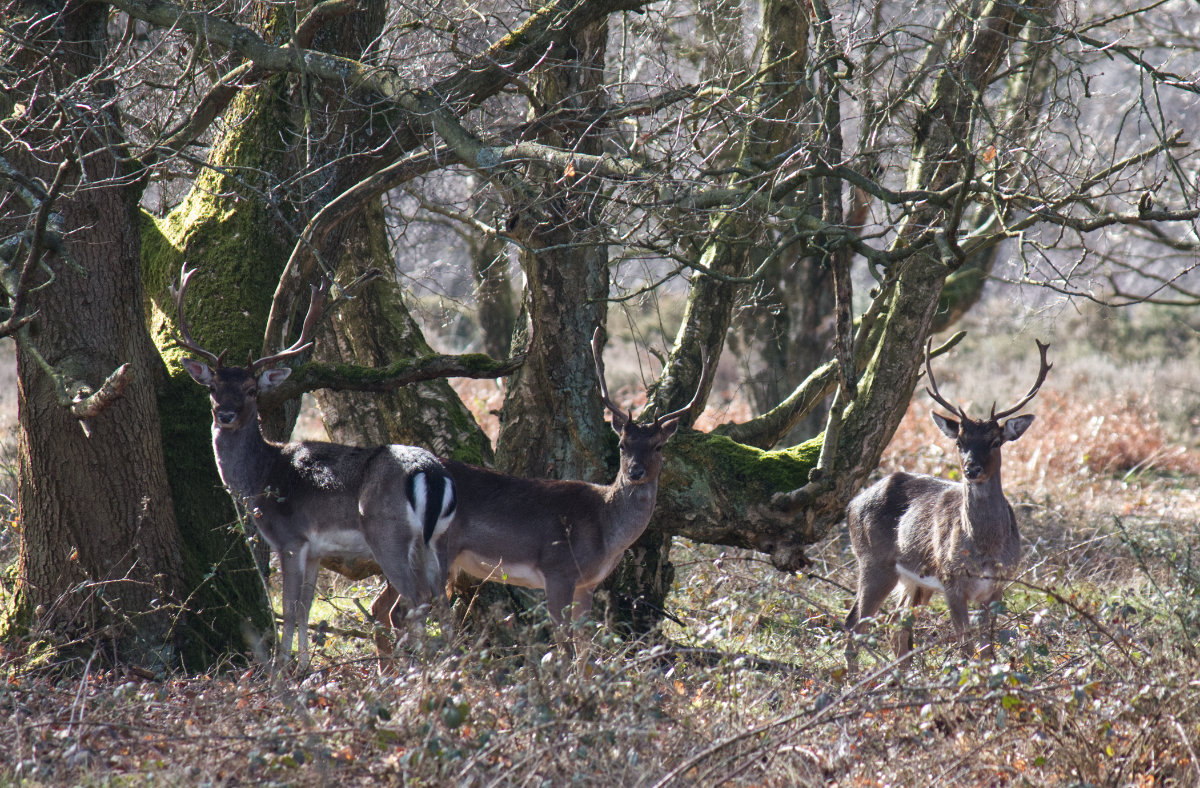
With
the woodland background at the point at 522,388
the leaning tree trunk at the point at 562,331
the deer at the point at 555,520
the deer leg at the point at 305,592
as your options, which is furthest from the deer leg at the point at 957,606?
the deer leg at the point at 305,592

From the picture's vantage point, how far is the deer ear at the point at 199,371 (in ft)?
21.8

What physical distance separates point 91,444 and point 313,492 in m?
1.29

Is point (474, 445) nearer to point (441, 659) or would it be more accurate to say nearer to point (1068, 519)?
point (441, 659)

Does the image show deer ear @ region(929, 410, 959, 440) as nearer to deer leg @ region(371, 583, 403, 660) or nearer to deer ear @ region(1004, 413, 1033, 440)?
deer ear @ region(1004, 413, 1033, 440)

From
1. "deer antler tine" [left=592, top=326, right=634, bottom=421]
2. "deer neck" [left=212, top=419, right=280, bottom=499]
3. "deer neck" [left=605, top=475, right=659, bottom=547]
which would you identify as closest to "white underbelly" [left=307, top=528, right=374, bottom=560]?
"deer neck" [left=212, top=419, right=280, bottom=499]

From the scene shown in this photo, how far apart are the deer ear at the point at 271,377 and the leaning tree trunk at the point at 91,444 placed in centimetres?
63

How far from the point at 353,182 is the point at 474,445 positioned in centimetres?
198

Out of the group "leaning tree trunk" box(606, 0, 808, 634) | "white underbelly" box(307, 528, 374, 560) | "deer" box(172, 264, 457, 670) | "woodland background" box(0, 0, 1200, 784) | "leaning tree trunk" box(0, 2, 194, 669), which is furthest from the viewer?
"leaning tree trunk" box(606, 0, 808, 634)

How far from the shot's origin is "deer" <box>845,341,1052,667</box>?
6805 mm

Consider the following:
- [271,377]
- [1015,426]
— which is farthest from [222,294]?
[1015,426]

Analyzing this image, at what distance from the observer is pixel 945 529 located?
281 inches

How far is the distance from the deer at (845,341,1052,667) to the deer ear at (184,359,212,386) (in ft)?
13.4

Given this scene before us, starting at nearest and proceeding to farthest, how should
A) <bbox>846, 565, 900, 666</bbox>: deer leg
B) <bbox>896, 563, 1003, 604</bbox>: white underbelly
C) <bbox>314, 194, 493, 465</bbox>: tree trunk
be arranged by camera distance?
1. <bbox>896, 563, 1003, 604</bbox>: white underbelly
2. <bbox>846, 565, 900, 666</bbox>: deer leg
3. <bbox>314, 194, 493, 465</bbox>: tree trunk

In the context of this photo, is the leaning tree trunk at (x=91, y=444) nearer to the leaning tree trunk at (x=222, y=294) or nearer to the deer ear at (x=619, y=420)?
the leaning tree trunk at (x=222, y=294)
